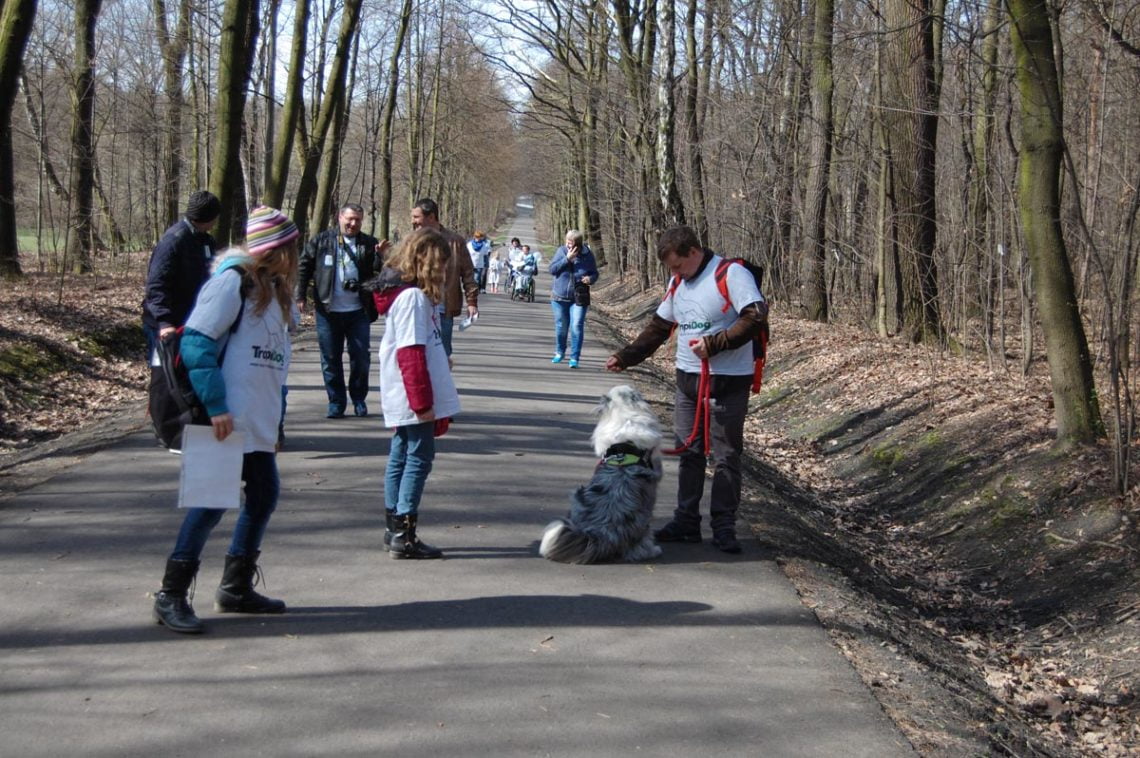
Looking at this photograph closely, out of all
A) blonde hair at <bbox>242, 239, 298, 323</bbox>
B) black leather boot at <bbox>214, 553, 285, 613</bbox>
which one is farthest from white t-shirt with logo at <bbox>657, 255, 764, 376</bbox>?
black leather boot at <bbox>214, 553, 285, 613</bbox>

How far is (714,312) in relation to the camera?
23.9 feet

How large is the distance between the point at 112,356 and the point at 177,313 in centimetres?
833

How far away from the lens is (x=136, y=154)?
35.9m

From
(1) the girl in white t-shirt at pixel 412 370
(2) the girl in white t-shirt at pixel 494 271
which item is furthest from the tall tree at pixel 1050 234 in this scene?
→ (2) the girl in white t-shirt at pixel 494 271

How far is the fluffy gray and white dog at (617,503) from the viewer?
7.06 metres

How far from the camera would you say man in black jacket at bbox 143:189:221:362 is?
8133mm

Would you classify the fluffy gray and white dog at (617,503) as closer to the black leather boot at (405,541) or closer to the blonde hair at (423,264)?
the black leather boot at (405,541)

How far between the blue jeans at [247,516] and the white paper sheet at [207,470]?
112 mm

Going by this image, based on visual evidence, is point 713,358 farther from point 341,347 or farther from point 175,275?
point 341,347

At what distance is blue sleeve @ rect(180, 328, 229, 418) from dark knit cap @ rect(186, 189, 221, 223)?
3320 millimetres

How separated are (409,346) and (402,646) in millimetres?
1789

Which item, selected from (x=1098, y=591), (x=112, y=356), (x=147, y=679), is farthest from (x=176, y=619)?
(x=112, y=356)

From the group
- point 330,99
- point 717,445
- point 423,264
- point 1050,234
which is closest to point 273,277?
point 423,264

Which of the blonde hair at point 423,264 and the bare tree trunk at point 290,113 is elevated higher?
the bare tree trunk at point 290,113
